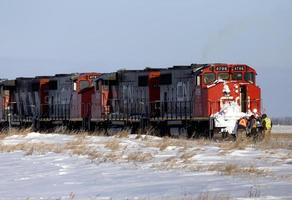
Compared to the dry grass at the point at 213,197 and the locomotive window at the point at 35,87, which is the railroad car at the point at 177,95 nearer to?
the locomotive window at the point at 35,87

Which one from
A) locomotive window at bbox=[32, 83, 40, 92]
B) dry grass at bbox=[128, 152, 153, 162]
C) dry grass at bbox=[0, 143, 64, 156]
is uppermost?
locomotive window at bbox=[32, 83, 40, 92]

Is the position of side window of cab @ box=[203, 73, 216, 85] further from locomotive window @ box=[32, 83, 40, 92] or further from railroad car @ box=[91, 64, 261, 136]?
locomotive window @ box=[32, 83, 40, 92]

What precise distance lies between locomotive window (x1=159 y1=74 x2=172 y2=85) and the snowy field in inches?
428

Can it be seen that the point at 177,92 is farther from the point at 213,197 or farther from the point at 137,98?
the point at 213,197

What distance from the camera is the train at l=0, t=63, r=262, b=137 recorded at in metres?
24.9

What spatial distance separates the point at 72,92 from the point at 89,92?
1365mm

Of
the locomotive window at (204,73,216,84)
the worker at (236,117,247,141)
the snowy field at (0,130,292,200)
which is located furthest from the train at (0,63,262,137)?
the snowy field at (0,130,292,200)

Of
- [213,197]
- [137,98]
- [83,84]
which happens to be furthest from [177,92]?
[213,197]

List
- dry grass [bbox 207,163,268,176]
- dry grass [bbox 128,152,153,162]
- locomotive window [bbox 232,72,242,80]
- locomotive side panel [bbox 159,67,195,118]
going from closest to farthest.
Answer: dry grass [bbox 207,163,268,176], dry grass [bbox 128,152,153,162], locomotive window [bbox 232,72,242,80], locomotive side panel [bbox 159,67,195,118]

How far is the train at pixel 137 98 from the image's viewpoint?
24.9m

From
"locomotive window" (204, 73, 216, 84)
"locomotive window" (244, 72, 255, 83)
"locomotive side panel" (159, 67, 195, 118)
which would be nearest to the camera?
"locomotive window" (204, 73, 216, 84)

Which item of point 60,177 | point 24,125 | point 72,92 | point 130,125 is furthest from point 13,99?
point 60,177

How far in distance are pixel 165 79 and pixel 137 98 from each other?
6.73 ft

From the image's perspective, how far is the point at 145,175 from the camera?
1080 cm
